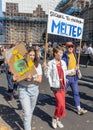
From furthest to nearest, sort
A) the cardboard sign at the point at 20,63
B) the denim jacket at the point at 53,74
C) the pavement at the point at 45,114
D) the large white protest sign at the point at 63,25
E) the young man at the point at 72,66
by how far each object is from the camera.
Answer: the large white protest sign at the point at 63,25 < the young man at the point at 72,66 < the pavement at the point at 45,114 < the denim jacket at the point at 53,74 < the cardboard sign at the point at 20,63

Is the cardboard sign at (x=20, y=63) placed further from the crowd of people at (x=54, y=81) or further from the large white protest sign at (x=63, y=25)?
the large white protest sign at (x=63, y=25)

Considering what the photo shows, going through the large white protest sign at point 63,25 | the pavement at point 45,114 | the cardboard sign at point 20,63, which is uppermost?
the large white protest sign at point 63,25

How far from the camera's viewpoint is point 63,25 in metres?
7.89

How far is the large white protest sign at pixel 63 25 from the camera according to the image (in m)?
7.68

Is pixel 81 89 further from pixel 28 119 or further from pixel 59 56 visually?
pixel 28 119

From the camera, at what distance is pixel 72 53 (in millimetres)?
A: 7395

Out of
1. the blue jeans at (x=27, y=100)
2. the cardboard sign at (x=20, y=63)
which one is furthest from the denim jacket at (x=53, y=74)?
the cardboard sign at (x=20, y=63)

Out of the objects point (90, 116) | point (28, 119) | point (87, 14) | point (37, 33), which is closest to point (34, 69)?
point (28, 119)

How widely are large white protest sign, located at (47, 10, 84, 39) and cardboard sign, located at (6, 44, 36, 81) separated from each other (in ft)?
6.52

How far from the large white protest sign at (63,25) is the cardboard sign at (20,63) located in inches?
78.3

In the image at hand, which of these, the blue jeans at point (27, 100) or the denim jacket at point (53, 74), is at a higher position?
the denim jacket at point (53, 74)

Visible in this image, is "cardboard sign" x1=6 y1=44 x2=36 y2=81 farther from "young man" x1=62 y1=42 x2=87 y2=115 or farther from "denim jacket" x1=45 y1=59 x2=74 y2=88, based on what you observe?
"young man" x1=62 y1=42 x2=87 y2=115

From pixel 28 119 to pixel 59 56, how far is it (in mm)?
1374

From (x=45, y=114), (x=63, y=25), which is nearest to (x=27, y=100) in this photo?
(x=45, y=114)
